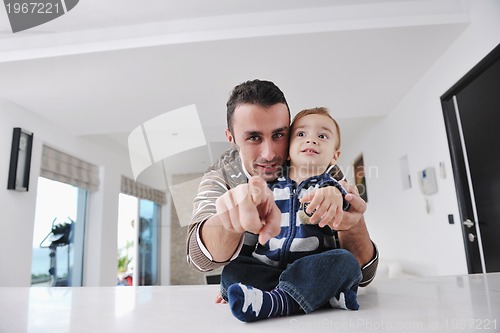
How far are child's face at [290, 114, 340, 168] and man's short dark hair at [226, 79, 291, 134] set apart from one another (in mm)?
17

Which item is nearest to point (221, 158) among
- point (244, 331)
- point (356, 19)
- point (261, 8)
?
point (244, 331)

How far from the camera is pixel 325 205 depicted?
22cm

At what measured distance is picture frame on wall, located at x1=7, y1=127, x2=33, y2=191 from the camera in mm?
1620

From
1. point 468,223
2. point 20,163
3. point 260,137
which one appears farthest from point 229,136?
point 20,163

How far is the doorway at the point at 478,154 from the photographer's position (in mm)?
1098

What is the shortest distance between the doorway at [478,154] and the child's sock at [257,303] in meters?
0.93

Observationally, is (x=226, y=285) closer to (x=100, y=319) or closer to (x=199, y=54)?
(x=100, y=319)

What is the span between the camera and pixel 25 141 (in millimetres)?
1636

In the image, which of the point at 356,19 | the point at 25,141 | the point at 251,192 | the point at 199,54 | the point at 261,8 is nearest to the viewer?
the point at 251,192

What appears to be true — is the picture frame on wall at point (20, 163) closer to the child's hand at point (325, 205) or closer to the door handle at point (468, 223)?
the child's hand at point (325, 205)

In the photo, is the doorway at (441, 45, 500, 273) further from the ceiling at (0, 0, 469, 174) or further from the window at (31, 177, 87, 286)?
the window at (31, 177, 87, 286)

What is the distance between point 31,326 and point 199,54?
1.33 ft

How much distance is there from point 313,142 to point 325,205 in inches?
2.0

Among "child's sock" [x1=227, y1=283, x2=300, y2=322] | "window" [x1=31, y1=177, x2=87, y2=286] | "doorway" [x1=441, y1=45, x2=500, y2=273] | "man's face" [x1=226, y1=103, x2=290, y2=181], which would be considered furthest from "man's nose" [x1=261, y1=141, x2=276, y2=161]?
"window" [x1=31, y1=177, x2=87, y2=286]
